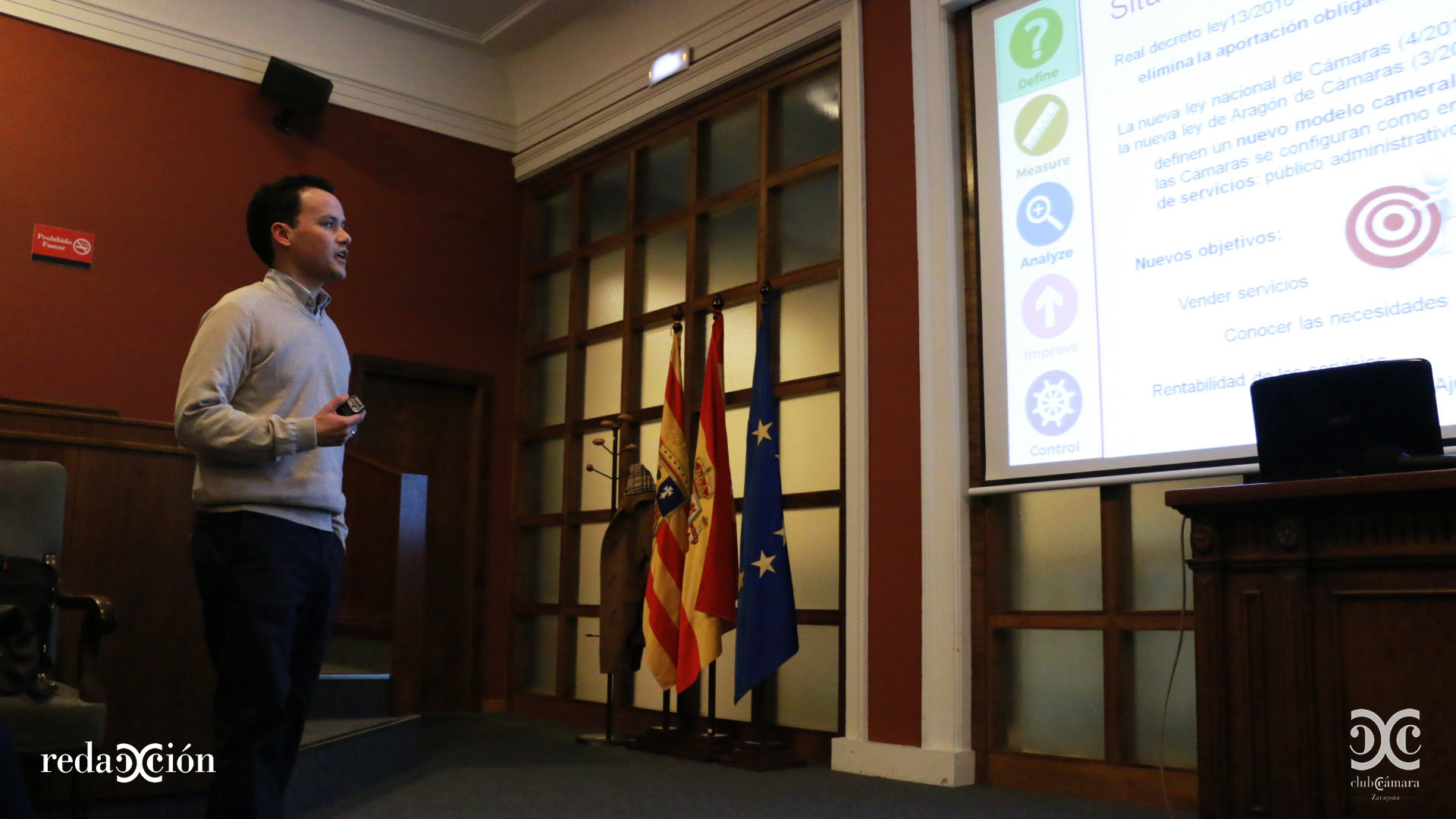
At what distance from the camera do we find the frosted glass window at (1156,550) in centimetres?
326

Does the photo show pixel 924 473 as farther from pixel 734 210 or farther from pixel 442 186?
pixel 442 186

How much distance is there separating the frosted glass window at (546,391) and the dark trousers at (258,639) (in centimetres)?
376

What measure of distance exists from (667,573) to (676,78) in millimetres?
2402

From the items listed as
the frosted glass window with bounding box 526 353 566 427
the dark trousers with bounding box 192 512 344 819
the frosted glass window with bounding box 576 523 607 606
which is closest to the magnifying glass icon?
the dark trousers with bounding box 192 512 344 819

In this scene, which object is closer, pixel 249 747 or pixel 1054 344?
pixel 249 747

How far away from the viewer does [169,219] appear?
17.0 ft

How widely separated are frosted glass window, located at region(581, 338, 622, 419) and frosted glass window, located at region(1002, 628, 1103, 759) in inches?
98.6

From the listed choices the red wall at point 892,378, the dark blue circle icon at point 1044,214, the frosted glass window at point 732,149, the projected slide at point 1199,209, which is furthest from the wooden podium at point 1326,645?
the frosted glass window at point 732,149

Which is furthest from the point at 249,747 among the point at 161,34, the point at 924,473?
the point at 161,34

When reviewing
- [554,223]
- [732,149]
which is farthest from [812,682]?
[554,223]

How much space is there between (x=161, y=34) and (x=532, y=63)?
6.05ft

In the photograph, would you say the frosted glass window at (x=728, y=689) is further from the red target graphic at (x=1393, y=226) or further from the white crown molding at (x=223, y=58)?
the white crown molding at (x=223, y=58)

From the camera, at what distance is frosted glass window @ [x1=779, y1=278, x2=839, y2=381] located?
443 cm

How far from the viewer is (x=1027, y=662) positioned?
3.65m
